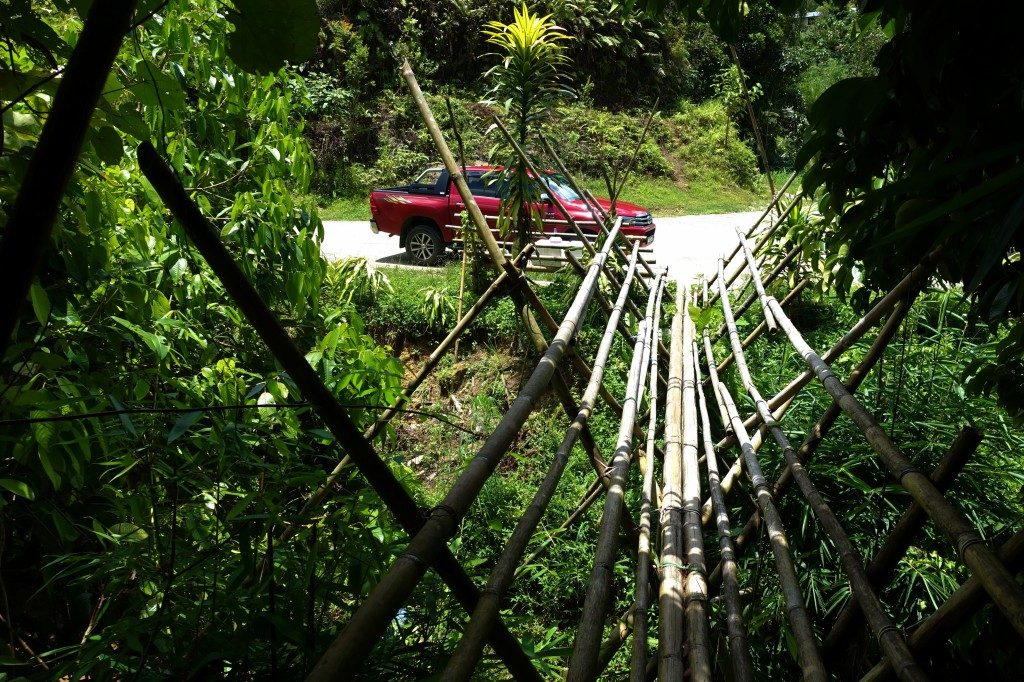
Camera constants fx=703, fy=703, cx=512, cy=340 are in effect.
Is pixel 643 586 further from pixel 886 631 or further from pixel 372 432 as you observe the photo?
pixel 372 432

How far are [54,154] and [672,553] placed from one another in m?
1.31

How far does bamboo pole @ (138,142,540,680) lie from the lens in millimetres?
651

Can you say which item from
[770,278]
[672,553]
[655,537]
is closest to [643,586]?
[672,553]

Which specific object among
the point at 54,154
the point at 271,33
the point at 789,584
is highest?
the point at 271,33

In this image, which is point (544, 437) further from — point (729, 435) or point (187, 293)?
point (187, 293)

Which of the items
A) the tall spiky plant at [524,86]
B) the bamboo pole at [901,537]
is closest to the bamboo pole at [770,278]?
the tall spiky plant at [524,86]

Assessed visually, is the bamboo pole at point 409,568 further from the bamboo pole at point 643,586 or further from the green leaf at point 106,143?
the green leaf at point 106,143

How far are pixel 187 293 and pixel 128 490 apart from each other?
629 mm

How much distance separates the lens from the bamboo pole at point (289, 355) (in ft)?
2.14

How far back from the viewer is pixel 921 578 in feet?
8.16

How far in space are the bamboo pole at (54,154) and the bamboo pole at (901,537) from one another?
112cm

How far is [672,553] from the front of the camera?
145 centimetres

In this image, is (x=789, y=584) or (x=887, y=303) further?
(x=887, y=303)

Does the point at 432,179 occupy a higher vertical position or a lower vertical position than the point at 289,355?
higher
